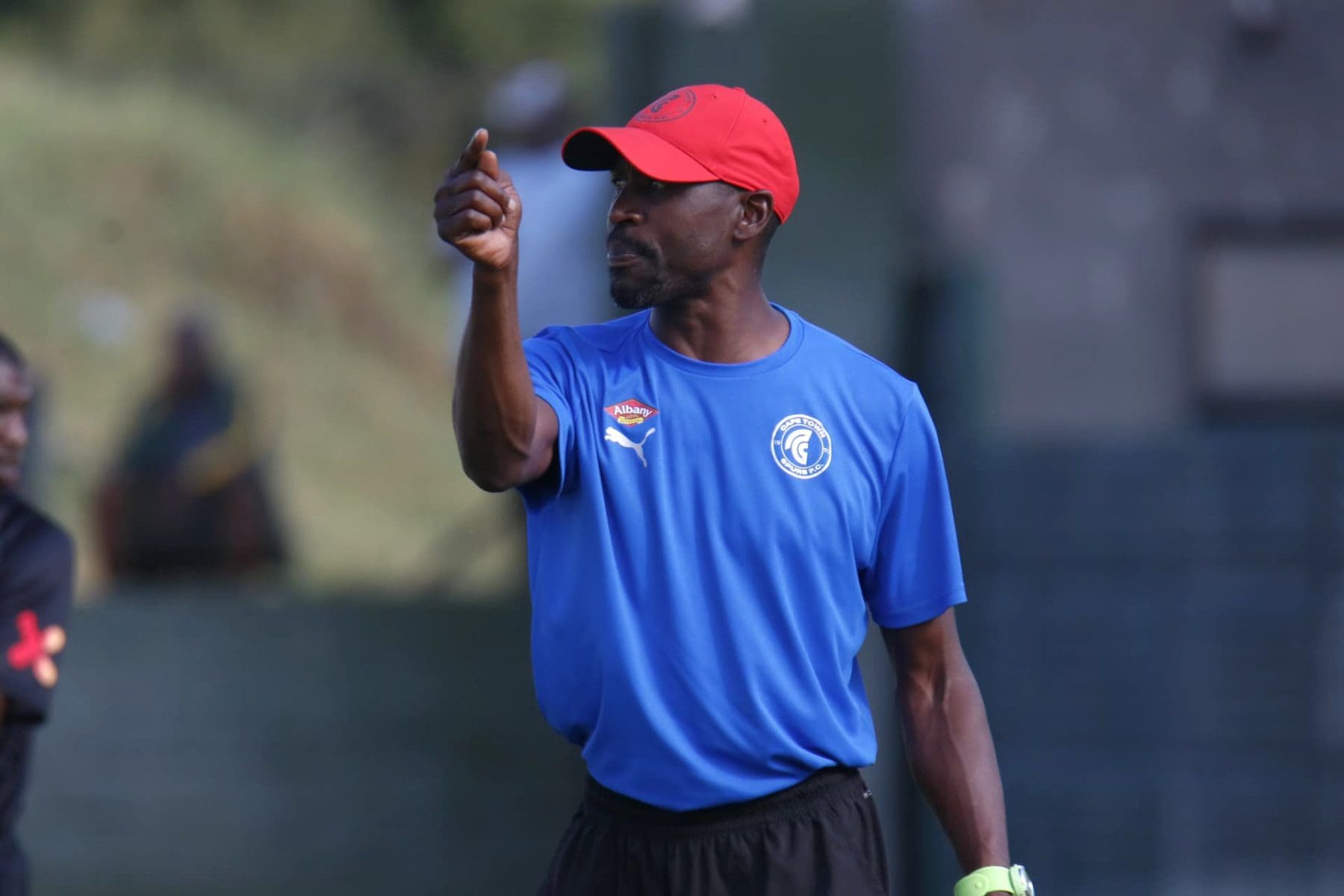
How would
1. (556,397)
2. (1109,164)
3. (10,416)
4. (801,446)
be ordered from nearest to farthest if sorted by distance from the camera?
(556,397) → (801,446) → (10,416) → (1109,164)

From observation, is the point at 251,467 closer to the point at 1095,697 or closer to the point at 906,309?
the point at 906,309

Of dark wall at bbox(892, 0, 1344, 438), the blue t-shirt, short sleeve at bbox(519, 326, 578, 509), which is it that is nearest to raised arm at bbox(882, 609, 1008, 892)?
the blue t-shirt

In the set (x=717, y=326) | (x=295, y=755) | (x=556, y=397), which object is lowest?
(x=295, y=755)

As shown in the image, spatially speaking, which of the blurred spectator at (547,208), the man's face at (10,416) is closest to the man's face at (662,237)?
the man's face at (10,416)

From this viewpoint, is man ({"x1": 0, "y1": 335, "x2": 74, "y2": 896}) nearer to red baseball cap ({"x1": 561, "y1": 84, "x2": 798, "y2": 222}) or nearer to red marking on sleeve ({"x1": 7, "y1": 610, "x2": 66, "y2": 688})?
red marking on sleeve ({"x1": 7, "y1": 610, "x2": 66, "y2": 688})

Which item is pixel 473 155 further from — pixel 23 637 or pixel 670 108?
pixel 23 637

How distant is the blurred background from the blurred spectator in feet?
0.07

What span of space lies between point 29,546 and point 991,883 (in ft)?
6.73

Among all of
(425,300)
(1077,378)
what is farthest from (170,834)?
(1077,378)

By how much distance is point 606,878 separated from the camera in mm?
3307

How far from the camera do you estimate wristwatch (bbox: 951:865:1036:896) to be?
11.0 feet

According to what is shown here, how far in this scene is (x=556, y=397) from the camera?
125 inches

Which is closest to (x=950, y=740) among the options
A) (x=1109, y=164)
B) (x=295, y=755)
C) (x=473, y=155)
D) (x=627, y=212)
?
(x=627, y=212)

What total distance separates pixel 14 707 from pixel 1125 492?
3.81 meters
